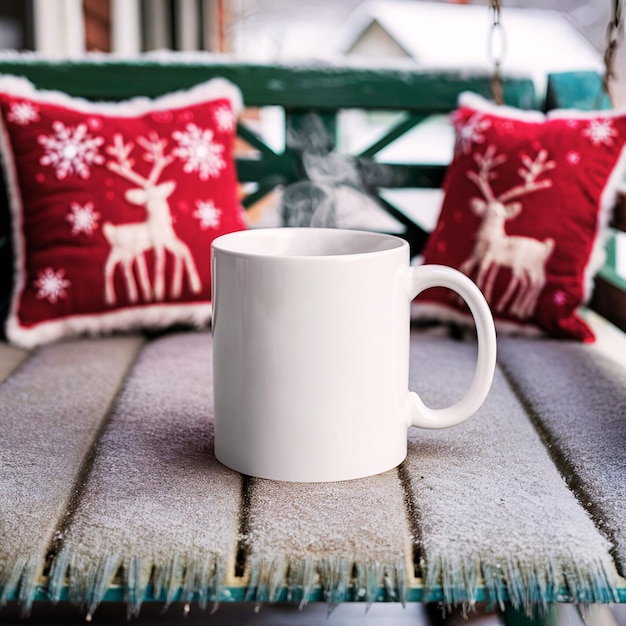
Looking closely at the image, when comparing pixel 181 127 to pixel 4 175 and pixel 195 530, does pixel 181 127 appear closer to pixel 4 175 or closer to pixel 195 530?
pixel 4 175

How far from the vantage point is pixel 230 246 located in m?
0.61

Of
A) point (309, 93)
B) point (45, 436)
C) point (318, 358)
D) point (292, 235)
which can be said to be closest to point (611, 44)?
point (309, 93)

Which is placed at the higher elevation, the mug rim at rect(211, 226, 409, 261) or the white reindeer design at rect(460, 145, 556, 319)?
the mug rim at rect(211, 226, 409, 261)

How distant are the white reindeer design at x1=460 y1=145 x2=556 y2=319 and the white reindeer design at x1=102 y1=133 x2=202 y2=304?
0.39m

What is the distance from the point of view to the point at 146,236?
103 cm

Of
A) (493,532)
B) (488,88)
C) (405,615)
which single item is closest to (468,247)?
(488,88)

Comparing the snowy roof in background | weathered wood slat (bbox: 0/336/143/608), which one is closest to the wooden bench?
weathered wood slat (bbox: 0/336/143/608)

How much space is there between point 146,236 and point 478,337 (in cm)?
59

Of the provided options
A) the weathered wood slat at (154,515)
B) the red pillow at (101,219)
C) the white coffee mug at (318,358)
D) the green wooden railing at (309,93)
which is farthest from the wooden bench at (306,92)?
the white coffee mug at (318,358)

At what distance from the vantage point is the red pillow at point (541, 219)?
1009 millimetres

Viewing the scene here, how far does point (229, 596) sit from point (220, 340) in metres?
0.19

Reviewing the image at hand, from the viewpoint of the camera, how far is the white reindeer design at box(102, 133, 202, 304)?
1026 millimetres

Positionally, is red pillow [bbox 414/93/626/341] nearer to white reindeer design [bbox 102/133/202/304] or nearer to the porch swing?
the porch swing

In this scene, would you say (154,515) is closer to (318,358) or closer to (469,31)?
(318,358)
